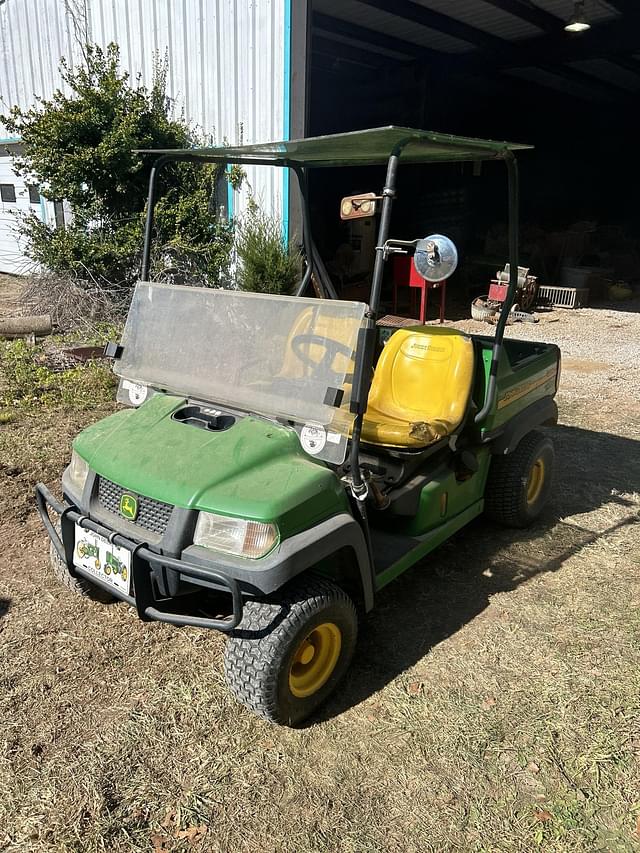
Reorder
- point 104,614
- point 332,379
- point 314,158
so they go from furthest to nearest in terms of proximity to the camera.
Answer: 1. point 314,158
2. point 104,614
3. point 332,379

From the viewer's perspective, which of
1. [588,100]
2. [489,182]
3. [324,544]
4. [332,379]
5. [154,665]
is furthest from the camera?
[588,100]

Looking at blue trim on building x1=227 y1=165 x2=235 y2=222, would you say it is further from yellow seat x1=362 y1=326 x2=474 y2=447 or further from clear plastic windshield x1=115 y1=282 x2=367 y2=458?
clear plastic windshield x1=115 y1=282 x2=367 y2=458

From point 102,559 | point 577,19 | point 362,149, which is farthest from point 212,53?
point 102,559

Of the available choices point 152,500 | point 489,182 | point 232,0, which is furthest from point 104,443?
point 489,182

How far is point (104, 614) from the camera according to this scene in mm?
2822

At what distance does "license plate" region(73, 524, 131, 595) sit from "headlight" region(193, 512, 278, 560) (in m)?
0.28

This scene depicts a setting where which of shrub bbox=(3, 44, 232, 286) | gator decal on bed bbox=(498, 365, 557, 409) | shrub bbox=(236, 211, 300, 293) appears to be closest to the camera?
gator decal on bed bbox=(498, 365, 557, 409)

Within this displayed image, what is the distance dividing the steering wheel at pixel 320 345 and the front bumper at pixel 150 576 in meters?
0.81

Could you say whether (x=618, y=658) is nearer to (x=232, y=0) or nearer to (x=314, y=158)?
(x=314, y=158)

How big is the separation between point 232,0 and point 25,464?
6.03 meters

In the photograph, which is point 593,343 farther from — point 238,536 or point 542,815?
point 238,536

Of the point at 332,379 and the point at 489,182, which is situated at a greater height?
the point at 489,182

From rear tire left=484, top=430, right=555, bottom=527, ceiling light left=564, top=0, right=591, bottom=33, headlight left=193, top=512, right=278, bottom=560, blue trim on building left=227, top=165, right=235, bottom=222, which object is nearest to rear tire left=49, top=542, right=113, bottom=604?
headlight left=193, top=512, right=278, bottom=560

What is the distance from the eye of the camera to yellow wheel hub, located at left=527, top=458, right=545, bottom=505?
12.0 feet
